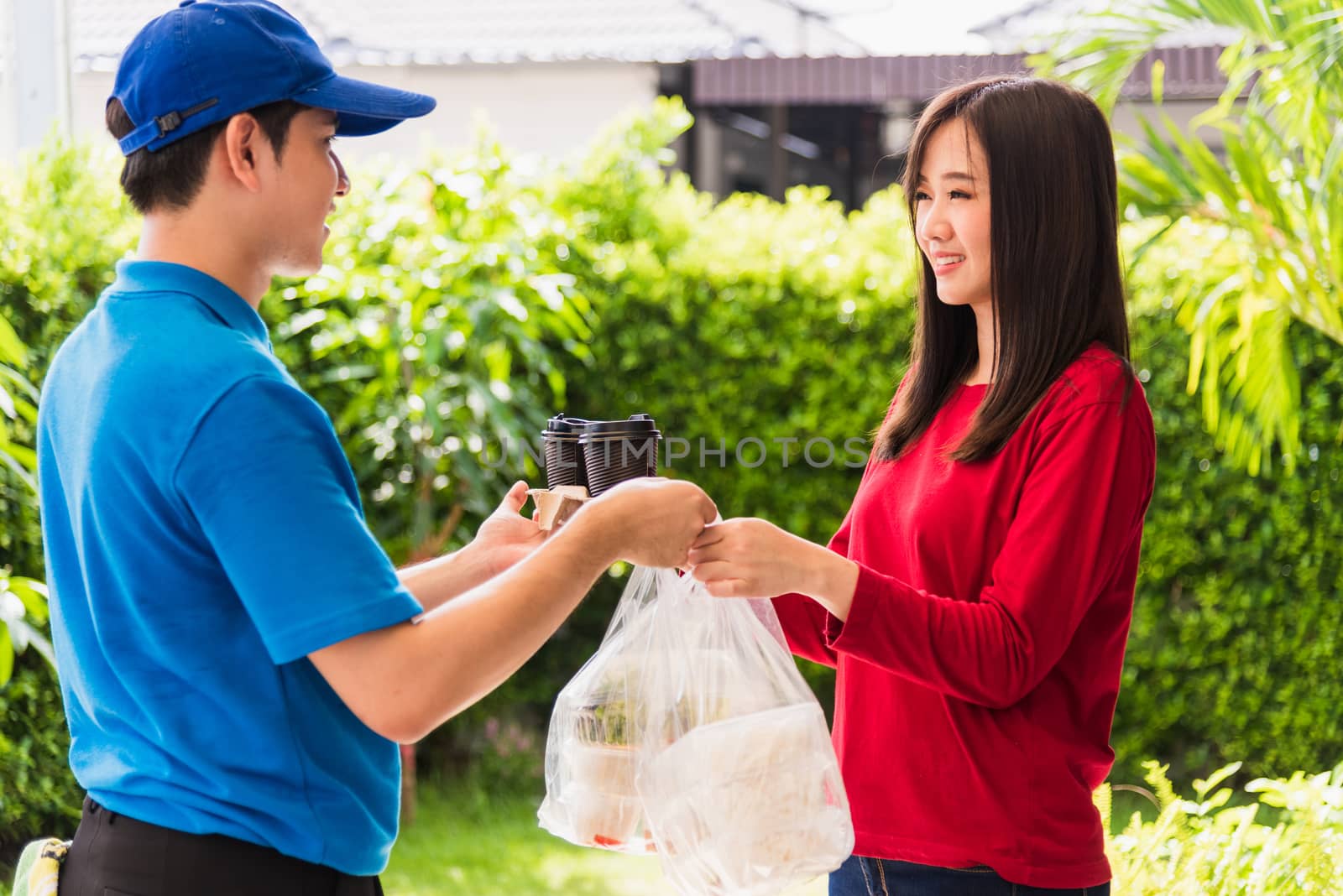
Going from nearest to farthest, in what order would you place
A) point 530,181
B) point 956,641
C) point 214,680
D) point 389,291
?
point 214,680 → point 956,641 → point 389,291 → point 530,181

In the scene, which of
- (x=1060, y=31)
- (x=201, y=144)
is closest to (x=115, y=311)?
(x=201, y=144)

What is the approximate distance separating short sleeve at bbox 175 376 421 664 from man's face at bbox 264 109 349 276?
0.22 meters

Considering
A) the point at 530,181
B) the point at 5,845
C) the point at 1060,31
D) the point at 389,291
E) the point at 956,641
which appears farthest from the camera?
the point at 530,181

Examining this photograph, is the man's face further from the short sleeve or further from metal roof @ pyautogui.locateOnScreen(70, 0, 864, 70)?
metal roof @ pyautogui.locateOnScreen(70, 0, 864, 70)

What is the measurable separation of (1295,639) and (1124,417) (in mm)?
3526

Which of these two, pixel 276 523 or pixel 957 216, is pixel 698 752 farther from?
pixel 957 216

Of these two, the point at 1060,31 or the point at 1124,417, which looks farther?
the point at 1060,31

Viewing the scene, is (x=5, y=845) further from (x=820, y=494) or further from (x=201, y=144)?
(x=201, y=144)

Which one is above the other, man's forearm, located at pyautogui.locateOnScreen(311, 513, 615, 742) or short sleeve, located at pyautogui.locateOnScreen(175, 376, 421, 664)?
short sleeve, located at pyautogui.locateOnScreen(175, 376, 421, 664)

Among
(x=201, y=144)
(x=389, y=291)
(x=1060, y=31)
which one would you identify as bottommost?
(x=389, y=291)

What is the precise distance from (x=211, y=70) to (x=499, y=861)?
138 inches

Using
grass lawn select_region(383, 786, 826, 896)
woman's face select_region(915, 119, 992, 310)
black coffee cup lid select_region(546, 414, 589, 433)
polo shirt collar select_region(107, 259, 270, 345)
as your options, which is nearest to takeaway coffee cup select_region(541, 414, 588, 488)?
black coffee cup lid select_region(546, 414, 589, 433)

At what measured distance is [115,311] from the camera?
123cm

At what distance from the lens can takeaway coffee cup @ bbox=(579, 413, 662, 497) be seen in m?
1.54
